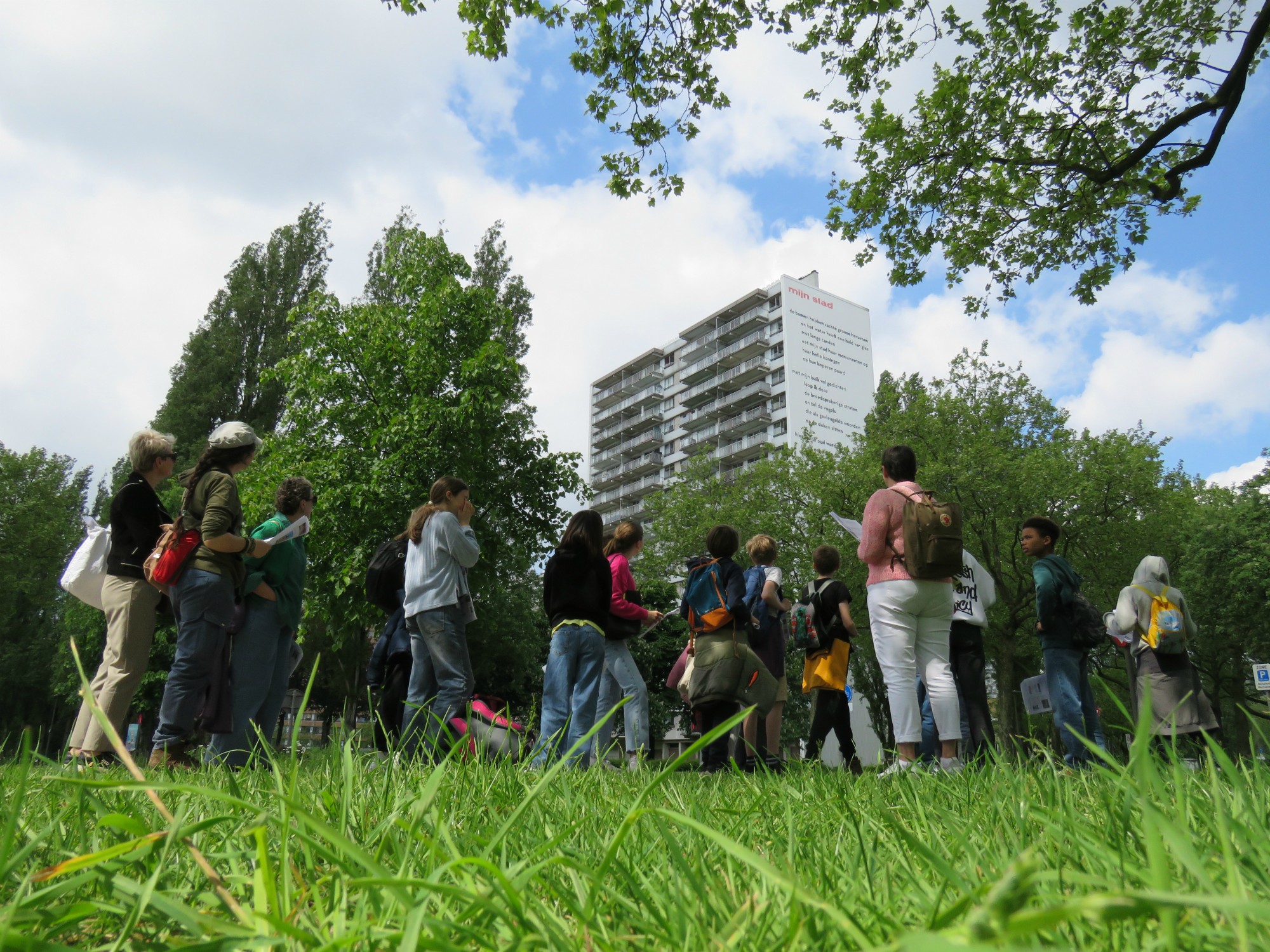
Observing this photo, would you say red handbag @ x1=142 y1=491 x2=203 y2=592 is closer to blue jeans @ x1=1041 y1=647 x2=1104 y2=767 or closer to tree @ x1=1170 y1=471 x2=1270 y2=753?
blue jeans @ x1=1041 y1=647 x2=1104 y2=767

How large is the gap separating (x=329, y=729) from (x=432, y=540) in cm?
386

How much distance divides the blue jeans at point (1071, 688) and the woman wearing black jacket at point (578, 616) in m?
3.68

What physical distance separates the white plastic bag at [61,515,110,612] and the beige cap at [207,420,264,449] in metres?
1.01

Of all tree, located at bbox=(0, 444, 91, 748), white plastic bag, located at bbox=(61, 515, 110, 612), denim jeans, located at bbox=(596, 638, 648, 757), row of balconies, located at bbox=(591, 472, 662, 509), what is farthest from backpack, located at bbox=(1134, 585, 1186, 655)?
row of balconies, located at bbox=(591, 472, 662, 509)

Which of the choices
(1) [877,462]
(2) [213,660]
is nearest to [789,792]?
(2) [213,660]

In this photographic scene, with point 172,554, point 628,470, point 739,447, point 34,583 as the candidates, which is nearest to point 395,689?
point 172,554

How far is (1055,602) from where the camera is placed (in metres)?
7.14

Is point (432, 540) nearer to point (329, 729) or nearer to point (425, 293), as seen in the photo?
point (329, 729)

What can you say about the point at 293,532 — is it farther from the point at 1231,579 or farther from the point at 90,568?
the point at 1231,579

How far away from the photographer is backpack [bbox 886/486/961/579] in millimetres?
5305

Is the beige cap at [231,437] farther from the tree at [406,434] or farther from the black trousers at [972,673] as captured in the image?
the tree at [406,434]

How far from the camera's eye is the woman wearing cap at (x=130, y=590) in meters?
5.09

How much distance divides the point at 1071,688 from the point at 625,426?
103 m

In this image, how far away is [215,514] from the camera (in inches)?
198
